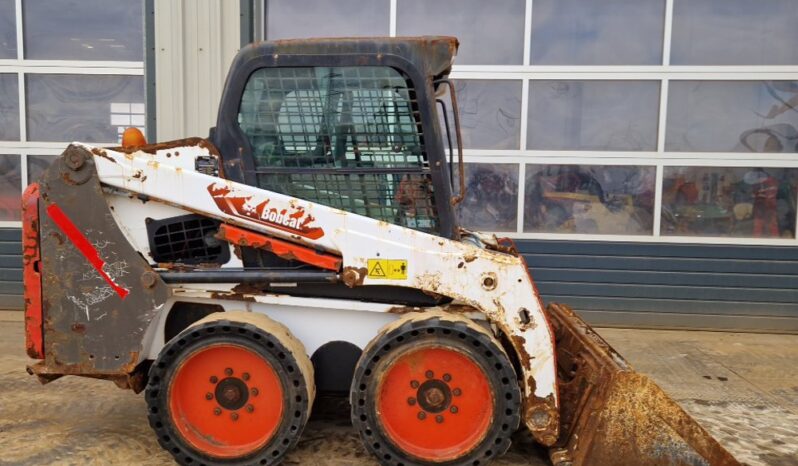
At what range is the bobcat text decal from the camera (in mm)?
2939

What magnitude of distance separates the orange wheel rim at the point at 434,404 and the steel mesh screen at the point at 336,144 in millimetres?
741

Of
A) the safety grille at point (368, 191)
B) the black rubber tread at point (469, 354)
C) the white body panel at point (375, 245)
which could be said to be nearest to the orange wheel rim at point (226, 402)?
the black rubber tread at point (469, 354)

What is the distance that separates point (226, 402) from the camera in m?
2.95

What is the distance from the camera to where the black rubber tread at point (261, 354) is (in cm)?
286

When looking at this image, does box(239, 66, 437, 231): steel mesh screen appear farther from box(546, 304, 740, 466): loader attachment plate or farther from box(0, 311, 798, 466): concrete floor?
box(0, 311, 798, 466): concrete floor

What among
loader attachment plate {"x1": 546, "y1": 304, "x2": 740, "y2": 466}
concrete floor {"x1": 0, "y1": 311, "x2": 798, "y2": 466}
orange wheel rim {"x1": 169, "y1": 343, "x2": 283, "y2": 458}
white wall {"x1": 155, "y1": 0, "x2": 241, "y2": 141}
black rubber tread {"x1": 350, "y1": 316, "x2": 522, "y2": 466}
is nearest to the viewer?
loader attachment plate {"x1": 546, "y1": 304, "x2": 740, "y2": 466}

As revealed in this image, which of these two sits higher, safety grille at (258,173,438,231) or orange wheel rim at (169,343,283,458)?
safety grille at (258,173,438,231)

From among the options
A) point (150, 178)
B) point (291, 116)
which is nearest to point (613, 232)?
point (291, 116)

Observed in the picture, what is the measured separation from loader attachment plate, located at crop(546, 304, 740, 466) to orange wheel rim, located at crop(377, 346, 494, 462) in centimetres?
47

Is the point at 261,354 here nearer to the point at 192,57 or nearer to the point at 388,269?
the point at 388,269

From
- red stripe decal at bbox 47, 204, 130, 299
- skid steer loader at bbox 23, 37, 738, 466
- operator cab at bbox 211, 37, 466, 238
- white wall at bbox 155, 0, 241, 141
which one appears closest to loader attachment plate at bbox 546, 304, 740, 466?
skid steer loader at bbox 23, 37, 738, 466

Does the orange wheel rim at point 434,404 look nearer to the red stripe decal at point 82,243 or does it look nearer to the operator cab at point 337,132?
the operator cab at point 337,132

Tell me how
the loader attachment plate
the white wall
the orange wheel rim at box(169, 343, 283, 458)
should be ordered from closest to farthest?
the loader attachment plate → the orange wheel rim at box(169, 343, 283, 458) → the white wall

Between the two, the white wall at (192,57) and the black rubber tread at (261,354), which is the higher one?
the white wall at (192,57)
